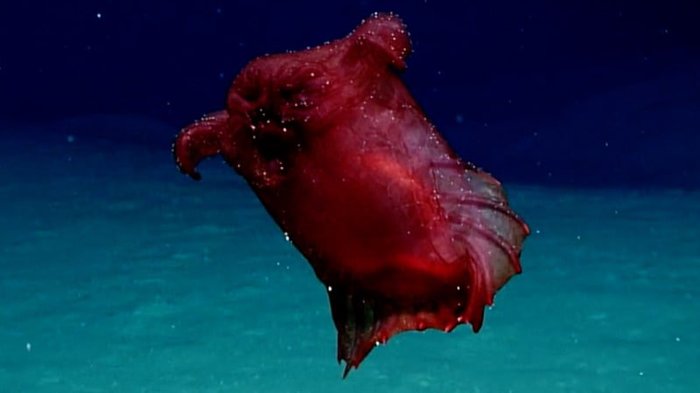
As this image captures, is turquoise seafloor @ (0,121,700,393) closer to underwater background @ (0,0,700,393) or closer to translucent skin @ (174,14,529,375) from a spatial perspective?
underwater background @ (0,0,700,393)

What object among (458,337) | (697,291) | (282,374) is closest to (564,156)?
(697,291)

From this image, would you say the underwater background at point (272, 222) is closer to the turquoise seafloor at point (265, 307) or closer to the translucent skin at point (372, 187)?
the turquoise seafloor at point (265, 307)

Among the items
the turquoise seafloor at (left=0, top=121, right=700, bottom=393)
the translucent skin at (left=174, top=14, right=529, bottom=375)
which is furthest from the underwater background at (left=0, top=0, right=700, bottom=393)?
the translucent skin at (left=174, top=14, right=529, bottom=375)

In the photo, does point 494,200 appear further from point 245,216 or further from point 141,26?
point 141,26

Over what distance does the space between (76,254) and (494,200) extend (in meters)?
6.73

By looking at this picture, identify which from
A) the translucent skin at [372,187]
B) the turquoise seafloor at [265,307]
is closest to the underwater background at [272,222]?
the turquoise seafloor at [265,307]

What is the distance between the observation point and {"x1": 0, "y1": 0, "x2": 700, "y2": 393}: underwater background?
19.9 feet

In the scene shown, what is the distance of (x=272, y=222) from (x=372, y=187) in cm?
708

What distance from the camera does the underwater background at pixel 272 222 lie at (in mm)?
6051

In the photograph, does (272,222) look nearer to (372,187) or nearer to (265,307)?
(265,307)

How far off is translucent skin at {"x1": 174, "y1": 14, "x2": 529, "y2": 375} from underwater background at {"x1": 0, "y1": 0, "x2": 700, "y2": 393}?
13.1 feet

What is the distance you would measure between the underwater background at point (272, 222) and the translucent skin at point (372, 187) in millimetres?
4005

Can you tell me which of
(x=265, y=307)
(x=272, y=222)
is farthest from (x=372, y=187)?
(x=272, y=222)

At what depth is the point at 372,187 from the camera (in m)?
1.67
